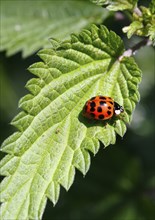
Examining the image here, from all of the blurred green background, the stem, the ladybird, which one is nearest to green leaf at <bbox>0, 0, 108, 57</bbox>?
the blurred green background

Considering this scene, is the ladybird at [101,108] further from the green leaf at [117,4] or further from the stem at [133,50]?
the green leaf at [117,4]

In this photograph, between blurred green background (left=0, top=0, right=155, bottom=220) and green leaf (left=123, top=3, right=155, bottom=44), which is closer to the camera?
green leaf (left=123, top=3, right=155, bottom=44)

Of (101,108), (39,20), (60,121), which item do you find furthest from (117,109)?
(39,20)

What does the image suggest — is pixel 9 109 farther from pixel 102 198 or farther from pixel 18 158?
pixel 18 158

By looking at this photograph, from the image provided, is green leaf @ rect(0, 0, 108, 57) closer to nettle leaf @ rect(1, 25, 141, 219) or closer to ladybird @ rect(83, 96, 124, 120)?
nettle leaf @ rect(1, 25, 141, 219)

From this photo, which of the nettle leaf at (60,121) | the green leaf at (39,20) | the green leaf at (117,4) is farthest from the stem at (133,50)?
the green leaf at (39,20)
